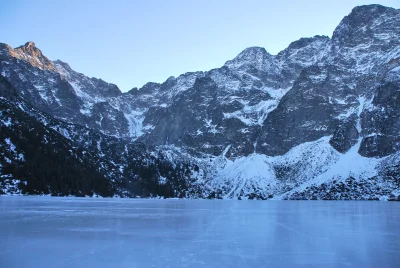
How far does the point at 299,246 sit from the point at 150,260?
40.5ft

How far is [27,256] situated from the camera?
23203mm

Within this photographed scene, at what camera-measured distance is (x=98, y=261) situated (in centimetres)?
2241

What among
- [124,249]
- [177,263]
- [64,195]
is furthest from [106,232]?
[64,195]

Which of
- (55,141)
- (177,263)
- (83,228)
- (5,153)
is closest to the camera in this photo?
(177,263)

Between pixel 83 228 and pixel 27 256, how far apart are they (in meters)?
15.6

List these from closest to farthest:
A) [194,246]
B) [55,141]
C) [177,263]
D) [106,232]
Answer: [177,263], [194,246], [106,232], [55,141]

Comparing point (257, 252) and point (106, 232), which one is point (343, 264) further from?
point (106, 232)

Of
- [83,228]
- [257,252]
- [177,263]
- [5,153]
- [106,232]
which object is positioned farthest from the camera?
[5,153]

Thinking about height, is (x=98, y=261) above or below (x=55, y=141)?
below

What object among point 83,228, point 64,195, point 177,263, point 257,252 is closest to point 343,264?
point 257,252

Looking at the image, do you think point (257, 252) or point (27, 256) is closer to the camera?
point (27, 256)

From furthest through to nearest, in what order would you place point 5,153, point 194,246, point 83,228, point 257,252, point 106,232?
point 5,153, point 83,228, point 106,232, point 194,246, point 257,252

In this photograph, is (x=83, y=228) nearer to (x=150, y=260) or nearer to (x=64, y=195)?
(x=150, y=260)

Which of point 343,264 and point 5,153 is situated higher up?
point 5,153
